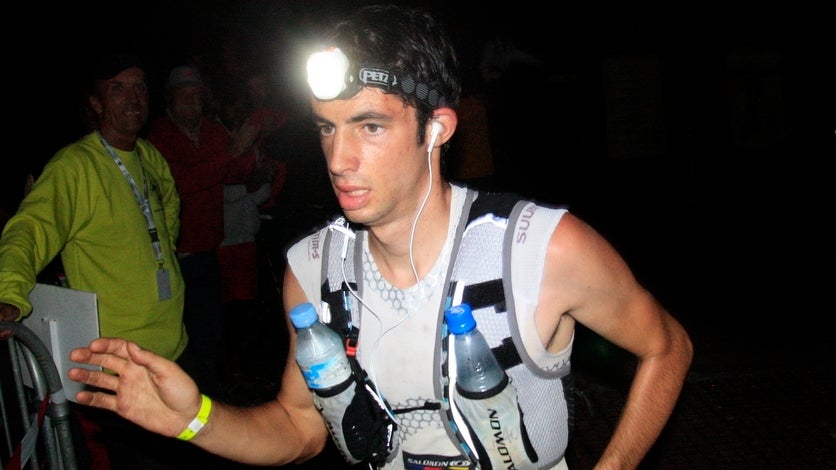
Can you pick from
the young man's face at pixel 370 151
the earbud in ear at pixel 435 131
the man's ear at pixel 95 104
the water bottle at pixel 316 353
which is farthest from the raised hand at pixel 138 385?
the man's ear at pixel 95 104

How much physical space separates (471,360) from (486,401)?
13 centimetres

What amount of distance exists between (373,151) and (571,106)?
7.31 meters

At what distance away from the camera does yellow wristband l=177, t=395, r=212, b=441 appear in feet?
6.91

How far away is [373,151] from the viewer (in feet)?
7.13

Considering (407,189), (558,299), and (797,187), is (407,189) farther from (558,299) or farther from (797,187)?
(797,187)

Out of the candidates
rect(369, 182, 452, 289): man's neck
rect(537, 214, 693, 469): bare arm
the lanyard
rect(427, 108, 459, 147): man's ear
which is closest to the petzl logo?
rect(427, 108, 459, 147): man's ear

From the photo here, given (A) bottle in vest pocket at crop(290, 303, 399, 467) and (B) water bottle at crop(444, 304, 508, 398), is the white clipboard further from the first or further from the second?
(B) water bottle at crop(444, 304, 508, 398)

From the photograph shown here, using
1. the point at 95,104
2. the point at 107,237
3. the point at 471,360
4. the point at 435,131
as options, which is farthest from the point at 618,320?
the point at 95,104

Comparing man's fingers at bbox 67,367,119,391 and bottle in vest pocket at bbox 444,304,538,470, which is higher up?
man's fingers at bbox 67,367,119,391

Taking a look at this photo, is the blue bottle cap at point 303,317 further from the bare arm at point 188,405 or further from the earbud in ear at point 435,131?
the earbud in ear at point 435,131

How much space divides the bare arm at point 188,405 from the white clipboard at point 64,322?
45 cm

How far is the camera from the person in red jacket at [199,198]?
5.13 meters

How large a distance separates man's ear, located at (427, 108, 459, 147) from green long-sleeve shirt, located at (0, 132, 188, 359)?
7.00 ft

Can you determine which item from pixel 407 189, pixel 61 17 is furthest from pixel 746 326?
pixel 61 17
